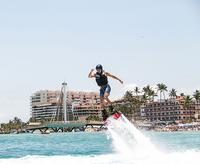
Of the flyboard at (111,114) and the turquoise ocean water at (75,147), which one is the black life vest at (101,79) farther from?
the turquoise ocean water at (75,147)

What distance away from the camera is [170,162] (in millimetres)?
13828

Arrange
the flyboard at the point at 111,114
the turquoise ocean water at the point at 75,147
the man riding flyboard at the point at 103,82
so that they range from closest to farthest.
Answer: the man riding flyboard at the point at 103,82, the flyboard at the point at 111,114, the turquoise ocean water at the point at 75,147

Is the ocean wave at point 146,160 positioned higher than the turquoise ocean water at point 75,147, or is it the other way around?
the ocean wave at point 146,160

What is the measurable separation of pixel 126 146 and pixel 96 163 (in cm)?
357

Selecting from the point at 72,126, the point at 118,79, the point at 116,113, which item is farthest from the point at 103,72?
the point at 72,126

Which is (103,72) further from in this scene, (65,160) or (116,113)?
(65,160)

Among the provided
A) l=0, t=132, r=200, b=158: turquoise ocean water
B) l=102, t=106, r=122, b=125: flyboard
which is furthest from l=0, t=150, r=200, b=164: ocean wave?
l=0, t=132, r=200, b=158: turquoise ocean water

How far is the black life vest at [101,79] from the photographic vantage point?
1750cm

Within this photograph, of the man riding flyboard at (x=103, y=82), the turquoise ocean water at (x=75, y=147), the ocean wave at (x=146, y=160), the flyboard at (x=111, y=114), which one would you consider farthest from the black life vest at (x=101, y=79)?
the ocean wave at (x=146, y=160)

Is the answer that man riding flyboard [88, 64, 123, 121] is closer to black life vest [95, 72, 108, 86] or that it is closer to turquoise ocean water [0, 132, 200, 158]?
black life vest [95, 72, 108, 86]

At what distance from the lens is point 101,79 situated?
1761 centimetres

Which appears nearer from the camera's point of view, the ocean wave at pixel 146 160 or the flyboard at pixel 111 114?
the ocean wave at pixel 146 160

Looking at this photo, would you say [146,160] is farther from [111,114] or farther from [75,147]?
[75,147]

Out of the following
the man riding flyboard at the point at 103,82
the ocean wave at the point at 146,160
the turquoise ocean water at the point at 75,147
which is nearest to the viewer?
the ocean wave at the point at 146,160
